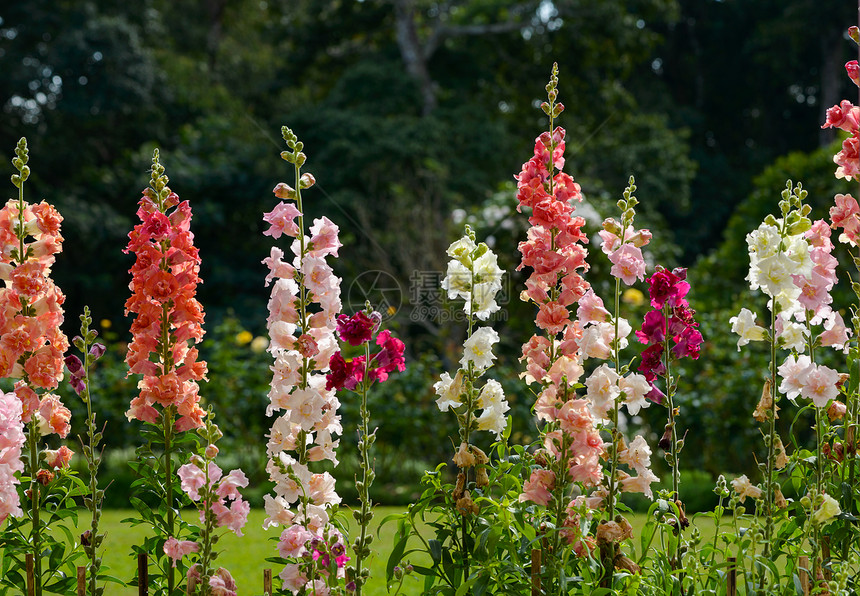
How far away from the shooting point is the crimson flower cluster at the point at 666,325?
244 centimetres

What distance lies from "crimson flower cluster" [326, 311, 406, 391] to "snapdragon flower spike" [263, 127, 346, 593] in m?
0.04

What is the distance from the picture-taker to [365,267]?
9.17 m

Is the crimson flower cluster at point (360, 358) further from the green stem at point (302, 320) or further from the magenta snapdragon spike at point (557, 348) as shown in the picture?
the magenta snapdragon spike at point (557, 348)

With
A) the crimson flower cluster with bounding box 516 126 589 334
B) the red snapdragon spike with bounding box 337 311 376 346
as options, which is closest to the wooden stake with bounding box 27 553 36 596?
the red snapdragon spike with bounding box 337 311 376 346

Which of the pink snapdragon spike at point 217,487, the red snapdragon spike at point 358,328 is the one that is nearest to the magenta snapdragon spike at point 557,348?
the red snapdragon spike at point 358,328

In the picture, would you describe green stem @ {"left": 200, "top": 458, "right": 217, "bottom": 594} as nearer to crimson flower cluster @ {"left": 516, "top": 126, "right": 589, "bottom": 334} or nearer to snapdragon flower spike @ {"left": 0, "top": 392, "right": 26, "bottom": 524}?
snapdragon flower spike @ {"left": 0, "top": 392, "right": 26, "bottom": 524}

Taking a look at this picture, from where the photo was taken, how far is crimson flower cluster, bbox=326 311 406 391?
233 centimetres

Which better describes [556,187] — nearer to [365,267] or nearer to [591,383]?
[591,383]

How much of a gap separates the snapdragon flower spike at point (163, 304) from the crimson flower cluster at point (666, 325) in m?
1.30

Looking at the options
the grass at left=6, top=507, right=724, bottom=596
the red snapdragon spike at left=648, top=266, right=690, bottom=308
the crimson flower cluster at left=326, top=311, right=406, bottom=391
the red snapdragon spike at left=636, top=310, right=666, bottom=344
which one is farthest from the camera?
the grass at left=6, top=507, right=724, bottom=596

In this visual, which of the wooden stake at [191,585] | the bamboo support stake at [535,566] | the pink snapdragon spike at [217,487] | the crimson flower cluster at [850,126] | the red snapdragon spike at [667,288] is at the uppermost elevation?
the crimson flower cluster at [850,126]

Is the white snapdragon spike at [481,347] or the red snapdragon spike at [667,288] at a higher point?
the red snapdragon spike at [667,288]
